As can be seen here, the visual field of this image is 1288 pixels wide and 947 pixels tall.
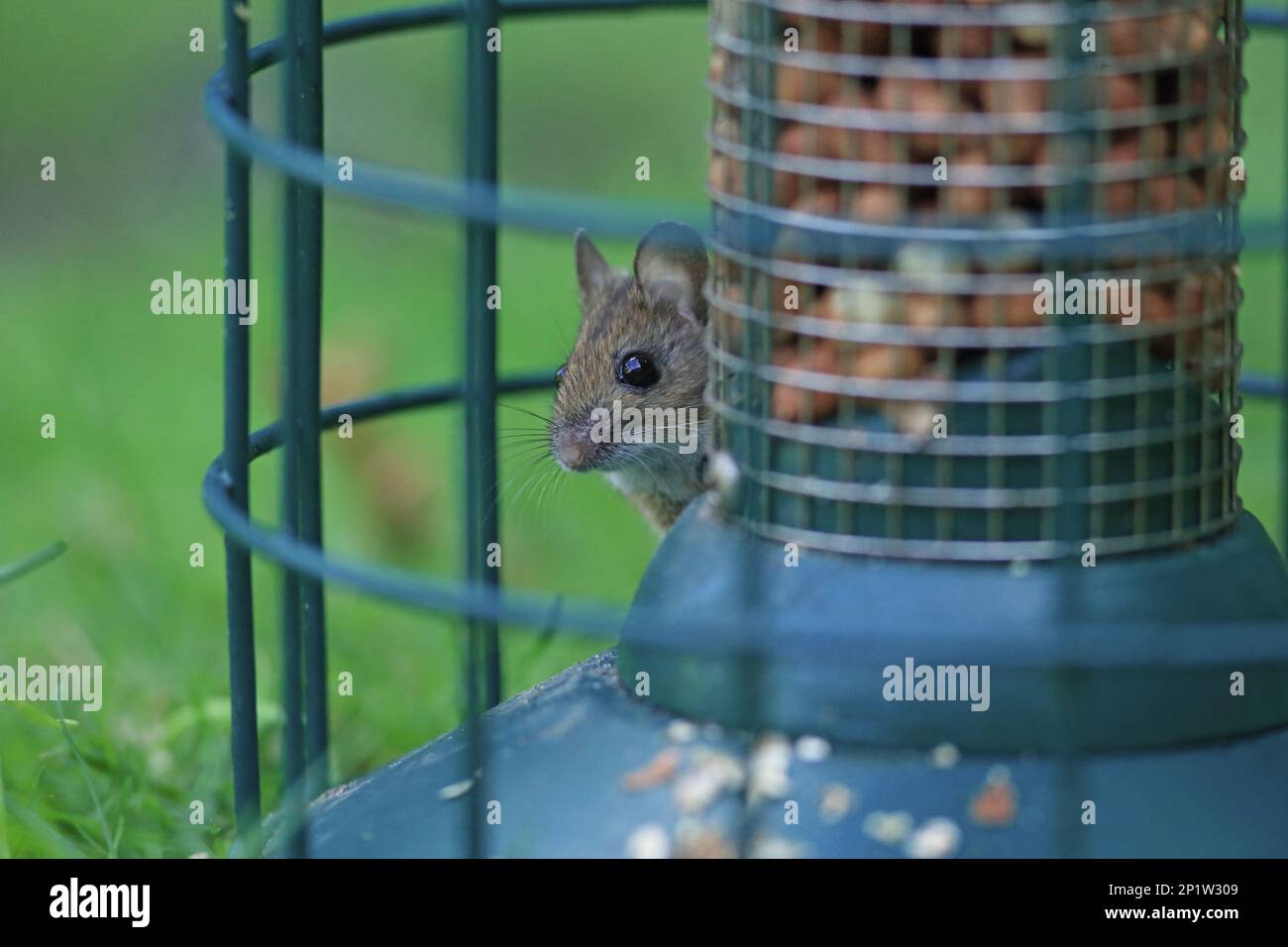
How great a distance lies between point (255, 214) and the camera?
10273mm

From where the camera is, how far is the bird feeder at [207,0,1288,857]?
3.76m

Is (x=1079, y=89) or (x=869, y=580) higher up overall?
(x=1079, y=89)

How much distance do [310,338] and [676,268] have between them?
1409 millimetres

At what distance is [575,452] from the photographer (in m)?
5.66

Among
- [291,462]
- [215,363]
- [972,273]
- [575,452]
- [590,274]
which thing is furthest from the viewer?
[215,363]

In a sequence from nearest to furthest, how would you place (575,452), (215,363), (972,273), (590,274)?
(972,273) < (575,452) < (590,274) < (215,363)

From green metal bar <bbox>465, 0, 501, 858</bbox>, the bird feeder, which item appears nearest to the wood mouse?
→ green metal bar <bbox>465, 0, 501, 858</bbox>

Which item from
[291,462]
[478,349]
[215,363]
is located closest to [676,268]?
[291,462]

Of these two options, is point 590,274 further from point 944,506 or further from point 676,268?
point 944,506

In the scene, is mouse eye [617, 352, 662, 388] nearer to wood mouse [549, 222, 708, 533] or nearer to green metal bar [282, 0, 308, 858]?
wood mouse [549, 222, 708, 533]

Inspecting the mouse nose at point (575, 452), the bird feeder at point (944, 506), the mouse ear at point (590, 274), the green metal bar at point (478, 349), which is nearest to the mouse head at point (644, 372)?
the mouse nose at point (575, 452)
